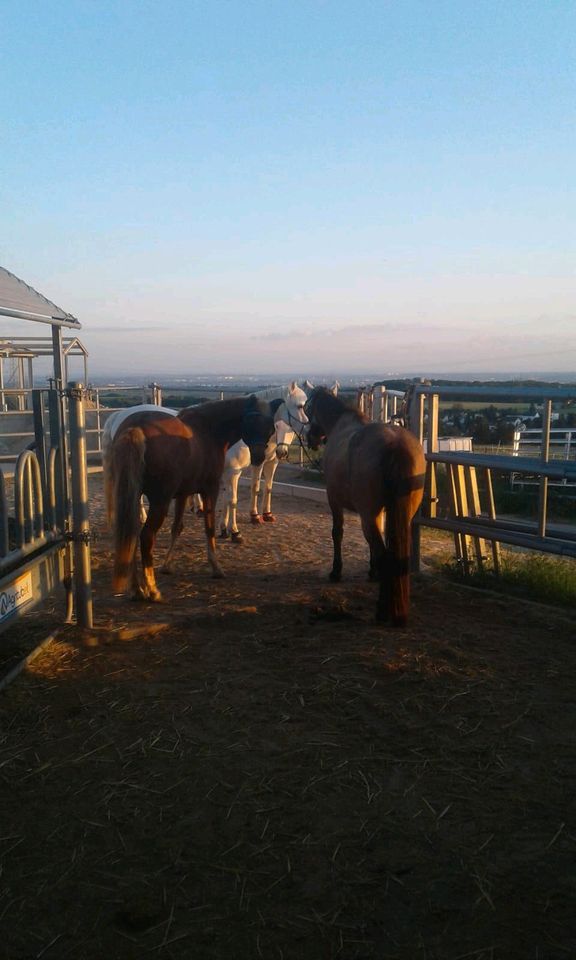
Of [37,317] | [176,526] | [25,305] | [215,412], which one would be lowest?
[176,526]

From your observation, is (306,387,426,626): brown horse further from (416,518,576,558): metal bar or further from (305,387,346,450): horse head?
(305,387,346,450): horse head

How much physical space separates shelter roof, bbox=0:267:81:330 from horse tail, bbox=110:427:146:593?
1196 millimetres

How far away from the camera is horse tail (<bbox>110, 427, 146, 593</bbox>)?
4852mm

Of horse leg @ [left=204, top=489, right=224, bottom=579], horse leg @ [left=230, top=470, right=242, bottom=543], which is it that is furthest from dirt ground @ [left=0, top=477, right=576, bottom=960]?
horse leg @ [left=230, top=470, right=242, bottom=543]

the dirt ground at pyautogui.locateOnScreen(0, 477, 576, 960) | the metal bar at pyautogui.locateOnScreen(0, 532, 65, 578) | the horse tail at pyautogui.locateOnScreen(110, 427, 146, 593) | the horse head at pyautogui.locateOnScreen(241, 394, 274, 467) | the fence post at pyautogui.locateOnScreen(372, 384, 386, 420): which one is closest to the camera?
the dirt ground at pyautogui.locateOnScreen(0, 477, 576, 960)

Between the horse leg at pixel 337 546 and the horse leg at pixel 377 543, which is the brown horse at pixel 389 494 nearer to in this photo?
the horse leg at pixel 377 543

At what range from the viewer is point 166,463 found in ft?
18.3

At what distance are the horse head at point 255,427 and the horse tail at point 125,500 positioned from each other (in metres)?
1.93

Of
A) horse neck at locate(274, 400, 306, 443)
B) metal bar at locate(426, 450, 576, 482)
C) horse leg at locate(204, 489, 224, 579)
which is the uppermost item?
horse neck at locate(274, 400, 306, 443)

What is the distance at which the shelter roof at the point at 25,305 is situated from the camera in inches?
200

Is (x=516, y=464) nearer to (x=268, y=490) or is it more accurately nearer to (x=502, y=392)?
(x=502, y=392)

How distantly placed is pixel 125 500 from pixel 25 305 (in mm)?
2000

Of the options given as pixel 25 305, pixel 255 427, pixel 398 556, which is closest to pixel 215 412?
pixel 255 427

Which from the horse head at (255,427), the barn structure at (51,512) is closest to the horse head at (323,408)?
the horse head at (255,427)
